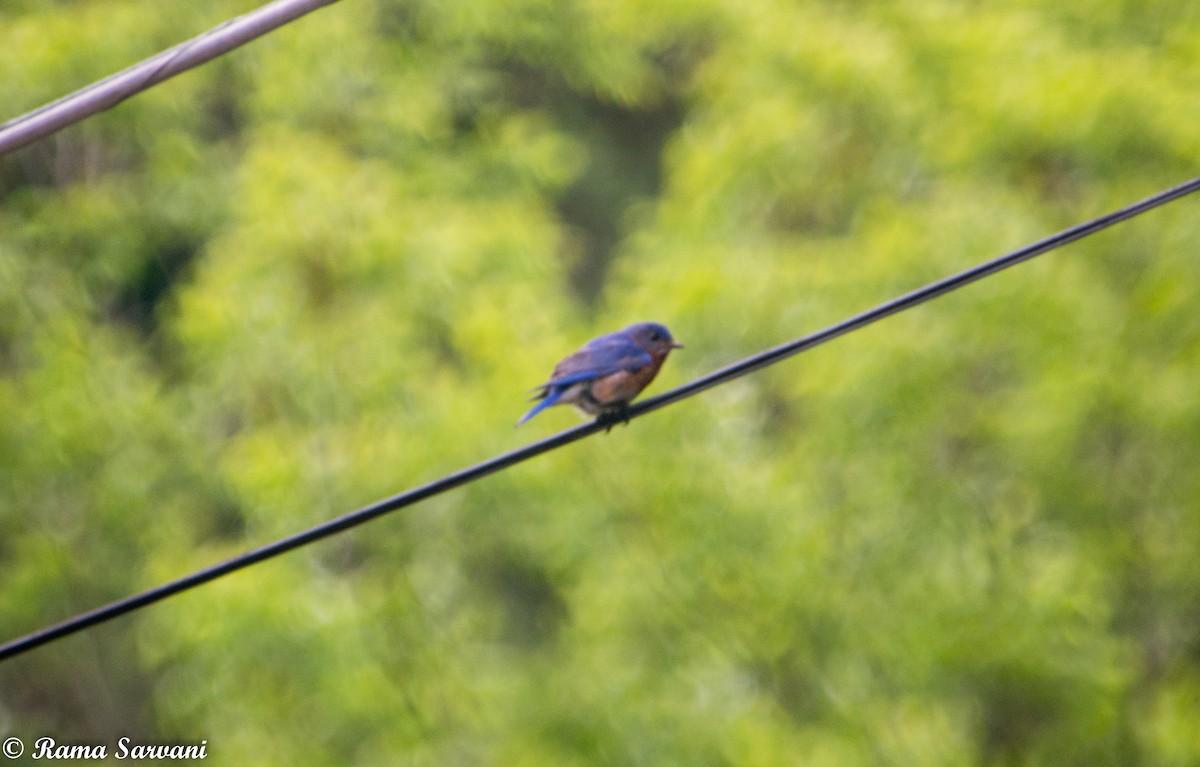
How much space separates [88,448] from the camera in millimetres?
10766

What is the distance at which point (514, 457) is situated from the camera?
152 inches

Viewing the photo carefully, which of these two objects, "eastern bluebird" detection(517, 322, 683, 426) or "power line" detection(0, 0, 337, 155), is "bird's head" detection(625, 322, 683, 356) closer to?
"eastern bluebird" detection(517, 322, 683, 426)

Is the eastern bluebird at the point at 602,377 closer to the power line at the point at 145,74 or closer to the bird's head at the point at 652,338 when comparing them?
the bird's head at the point at 652,338

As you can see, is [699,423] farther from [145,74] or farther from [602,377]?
[145,74]

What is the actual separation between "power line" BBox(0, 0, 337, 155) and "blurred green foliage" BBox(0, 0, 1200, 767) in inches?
248

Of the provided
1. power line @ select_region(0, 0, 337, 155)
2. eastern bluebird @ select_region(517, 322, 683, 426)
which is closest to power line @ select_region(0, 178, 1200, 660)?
power line @ select_region(0, 0, 337, 155)

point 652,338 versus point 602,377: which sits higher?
point 652,338

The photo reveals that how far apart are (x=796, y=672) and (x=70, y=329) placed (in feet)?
20.1

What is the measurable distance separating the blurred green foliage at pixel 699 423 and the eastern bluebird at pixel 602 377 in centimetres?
343

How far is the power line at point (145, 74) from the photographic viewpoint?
323cm

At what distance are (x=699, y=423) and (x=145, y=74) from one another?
276 inches

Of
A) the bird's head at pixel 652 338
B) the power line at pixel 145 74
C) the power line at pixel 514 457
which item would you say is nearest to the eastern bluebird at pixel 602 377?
the bird's head at pixel 652 338

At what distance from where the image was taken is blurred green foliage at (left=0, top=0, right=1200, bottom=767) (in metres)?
9.43

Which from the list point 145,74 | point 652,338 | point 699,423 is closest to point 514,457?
point 145,74
